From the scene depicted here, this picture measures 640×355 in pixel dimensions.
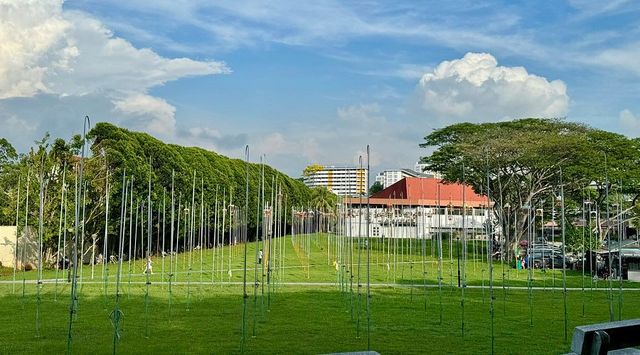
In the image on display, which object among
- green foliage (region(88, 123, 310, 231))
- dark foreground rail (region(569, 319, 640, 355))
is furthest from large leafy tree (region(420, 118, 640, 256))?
dark foreground rail (region(569, 319, 640, 355))

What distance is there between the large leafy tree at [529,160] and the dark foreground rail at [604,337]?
95.9 ft

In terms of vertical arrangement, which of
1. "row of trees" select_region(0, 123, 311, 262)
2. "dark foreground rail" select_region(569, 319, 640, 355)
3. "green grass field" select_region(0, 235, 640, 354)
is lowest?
"green grass field" select_region(0, 235, 640, 354)

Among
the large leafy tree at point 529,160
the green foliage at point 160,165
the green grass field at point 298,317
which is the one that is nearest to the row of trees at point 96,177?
the green foliage at point 160,165

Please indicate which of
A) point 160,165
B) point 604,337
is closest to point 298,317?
point 604,337

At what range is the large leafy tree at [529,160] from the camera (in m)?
36.4

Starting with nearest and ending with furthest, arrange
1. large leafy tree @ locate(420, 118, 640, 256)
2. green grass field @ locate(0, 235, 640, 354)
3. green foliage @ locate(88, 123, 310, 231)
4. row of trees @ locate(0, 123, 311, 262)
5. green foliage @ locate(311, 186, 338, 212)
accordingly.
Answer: green grass field @ locate(0, 235, 640, 354) → row of trees @ locate(0, 123, 311, 262) → green foliage @ locate(88, 123, 310, 231) → large leafy tree @ locate(420, 118, 640, 256) → green foliage @ locate(311, 186, 338, 212)

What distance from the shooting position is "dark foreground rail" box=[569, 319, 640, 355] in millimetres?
6125

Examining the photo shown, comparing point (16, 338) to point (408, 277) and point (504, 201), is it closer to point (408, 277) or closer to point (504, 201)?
point (408, 277)

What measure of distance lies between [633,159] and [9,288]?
3290 cm

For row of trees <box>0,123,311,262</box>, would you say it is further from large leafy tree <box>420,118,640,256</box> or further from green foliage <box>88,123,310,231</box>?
large leafy tree <box>420,118,640,256</box>

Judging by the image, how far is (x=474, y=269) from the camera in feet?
107

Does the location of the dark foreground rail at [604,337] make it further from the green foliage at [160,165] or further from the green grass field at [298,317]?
the green foliage at [160,165]

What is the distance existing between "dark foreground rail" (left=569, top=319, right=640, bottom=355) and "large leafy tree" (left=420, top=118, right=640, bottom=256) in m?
29.2

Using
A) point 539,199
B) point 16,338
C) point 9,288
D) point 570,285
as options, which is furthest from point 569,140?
point 16,338
